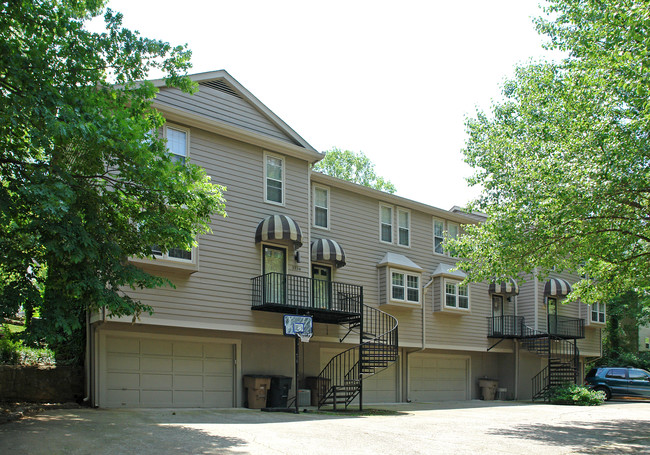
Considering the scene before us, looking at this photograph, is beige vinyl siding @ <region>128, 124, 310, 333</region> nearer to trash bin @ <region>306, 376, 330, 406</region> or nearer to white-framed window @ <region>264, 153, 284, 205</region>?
white-framed window @ <region>264, 153, 284, 205</region>

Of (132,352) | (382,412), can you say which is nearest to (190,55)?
(132,352)

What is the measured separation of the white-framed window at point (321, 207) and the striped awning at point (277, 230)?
2756 millimetres

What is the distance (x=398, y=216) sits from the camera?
24625 millimetres

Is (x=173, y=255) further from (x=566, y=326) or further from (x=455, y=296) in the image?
(x=566, y=326)

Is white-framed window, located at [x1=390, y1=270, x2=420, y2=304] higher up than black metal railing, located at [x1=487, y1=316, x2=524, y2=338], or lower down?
higher up

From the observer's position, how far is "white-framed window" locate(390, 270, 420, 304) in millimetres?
23156

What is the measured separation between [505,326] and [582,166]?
1565 centimetres

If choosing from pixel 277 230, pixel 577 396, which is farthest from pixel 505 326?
pixel 277 230

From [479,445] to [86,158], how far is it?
9247 mm

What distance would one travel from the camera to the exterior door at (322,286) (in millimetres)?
20422

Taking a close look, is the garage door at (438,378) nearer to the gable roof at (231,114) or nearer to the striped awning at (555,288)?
the striped awning at (555,288)

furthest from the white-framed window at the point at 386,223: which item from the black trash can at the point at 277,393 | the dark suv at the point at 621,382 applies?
the dark suv at the point at 621,382

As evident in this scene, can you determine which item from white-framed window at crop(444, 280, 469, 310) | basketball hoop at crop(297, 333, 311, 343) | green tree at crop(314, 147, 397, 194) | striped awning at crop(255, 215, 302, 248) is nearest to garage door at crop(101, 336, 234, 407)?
basketball hoop at crop(297, 333, 311, 343)

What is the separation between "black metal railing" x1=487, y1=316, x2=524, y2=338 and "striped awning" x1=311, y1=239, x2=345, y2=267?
9.98 meters
